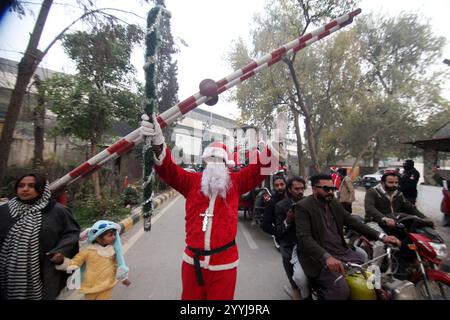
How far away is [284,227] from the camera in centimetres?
331

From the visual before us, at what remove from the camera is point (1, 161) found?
4.01 m

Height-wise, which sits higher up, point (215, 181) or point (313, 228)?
point (215, 181)

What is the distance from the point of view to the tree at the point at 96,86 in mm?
5367

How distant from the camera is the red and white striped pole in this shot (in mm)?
2551

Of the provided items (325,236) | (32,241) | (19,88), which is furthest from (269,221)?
(19,88)

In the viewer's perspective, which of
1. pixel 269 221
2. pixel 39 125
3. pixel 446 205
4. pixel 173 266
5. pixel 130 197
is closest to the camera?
pixel 269 221

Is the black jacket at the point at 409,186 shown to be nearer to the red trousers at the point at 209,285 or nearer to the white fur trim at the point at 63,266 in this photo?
the red trousers at the point at 209,285

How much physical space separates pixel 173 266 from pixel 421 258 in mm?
3278

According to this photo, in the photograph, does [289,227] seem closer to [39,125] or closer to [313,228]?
[313,228]

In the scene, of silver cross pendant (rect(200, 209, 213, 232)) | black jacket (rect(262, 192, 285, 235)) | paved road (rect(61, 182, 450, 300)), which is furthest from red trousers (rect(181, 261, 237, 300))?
black jacket (rect(262, 192, 285, 235))

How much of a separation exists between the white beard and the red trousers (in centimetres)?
61

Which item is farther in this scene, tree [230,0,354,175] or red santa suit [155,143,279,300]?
tree [230,0,354,175]

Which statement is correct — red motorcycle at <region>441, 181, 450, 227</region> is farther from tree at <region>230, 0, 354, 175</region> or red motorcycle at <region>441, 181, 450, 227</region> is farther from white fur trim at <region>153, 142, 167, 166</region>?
→ white fur trim at <region>153, 142, 167, 166</region>
